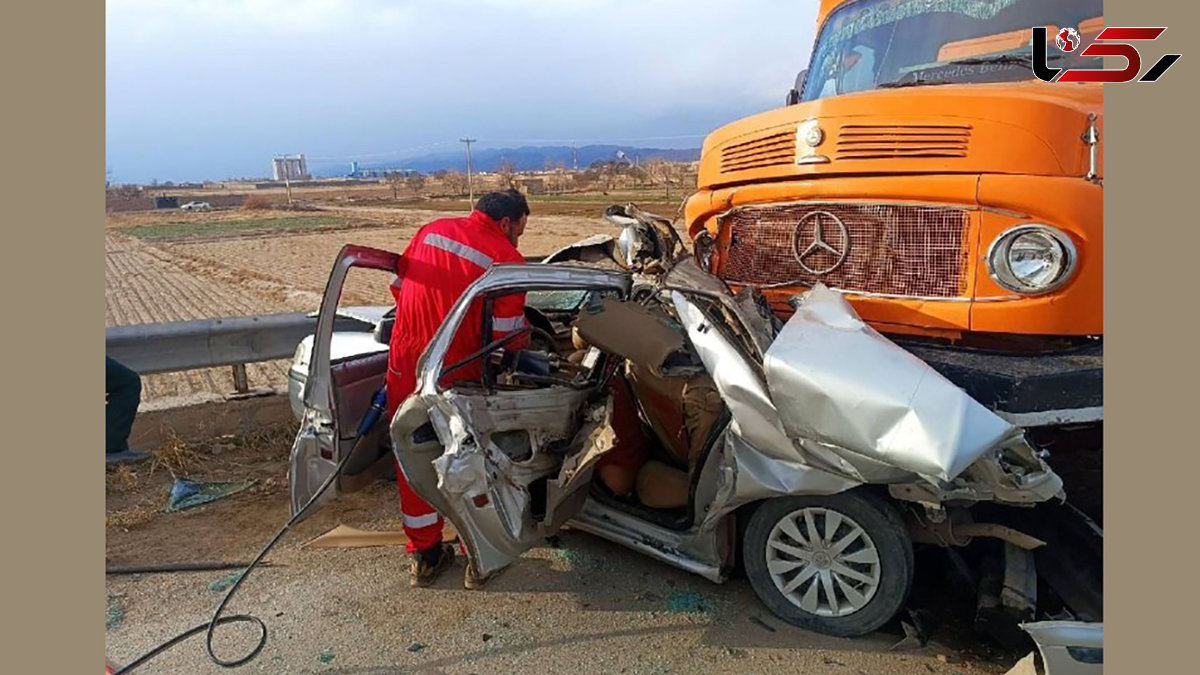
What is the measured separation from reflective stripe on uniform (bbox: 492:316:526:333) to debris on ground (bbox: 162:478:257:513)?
8.57ft

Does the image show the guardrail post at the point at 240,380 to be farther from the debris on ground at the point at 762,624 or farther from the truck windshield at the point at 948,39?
the truck windshield at the point at 948,39

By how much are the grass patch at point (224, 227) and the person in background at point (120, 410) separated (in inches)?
1293

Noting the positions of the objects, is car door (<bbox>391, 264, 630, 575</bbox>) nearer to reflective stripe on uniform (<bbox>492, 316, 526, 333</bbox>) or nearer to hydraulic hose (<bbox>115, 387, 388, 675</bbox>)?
reflective stripe on uniform (<bbox>492, 316, 526, 333</bbox>)

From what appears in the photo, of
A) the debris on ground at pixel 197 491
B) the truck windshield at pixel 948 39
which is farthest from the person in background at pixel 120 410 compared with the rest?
the truck windshield at pixel 948 39

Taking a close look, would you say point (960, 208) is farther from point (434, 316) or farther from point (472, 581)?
point (472, 581)

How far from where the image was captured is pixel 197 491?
18.1 feet

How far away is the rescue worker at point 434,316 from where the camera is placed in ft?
13.7

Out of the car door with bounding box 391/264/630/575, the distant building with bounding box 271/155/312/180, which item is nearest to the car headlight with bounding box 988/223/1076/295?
the car door with bounding box 391/264/630/575

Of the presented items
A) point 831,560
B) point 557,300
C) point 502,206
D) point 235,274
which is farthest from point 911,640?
point 235,274

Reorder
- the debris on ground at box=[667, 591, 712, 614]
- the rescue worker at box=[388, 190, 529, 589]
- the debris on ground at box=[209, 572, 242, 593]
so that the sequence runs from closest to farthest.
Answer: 1. the debris on ground at box=[667, 591, 712, 614]
2. the rescue worker at box=[388, 190, 529, 589]
3. the debris on ground at box=[209, 572, 242, 593]

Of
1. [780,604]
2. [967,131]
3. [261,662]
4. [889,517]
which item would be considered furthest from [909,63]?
[261,662]

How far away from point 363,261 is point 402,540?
166cm

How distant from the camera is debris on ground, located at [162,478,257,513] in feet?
17.5

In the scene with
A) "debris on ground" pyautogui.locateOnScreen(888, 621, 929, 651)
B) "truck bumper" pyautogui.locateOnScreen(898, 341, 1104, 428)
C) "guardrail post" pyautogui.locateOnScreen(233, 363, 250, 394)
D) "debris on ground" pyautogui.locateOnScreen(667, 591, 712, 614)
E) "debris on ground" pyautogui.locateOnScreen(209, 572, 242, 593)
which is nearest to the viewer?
"truck bumper" pyautogui.locateOnScreen(898, 341, 1104, 428)
